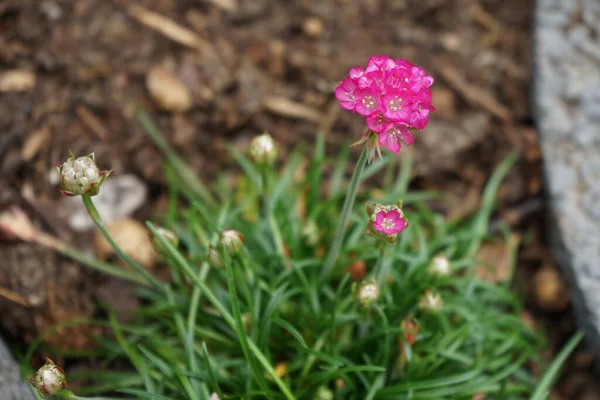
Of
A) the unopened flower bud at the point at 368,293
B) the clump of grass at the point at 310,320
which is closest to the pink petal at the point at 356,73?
the clump of grass at the point at 310,320

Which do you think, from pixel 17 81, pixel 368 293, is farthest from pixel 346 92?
pixel 17 81

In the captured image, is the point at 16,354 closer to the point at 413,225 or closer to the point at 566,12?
the point at 413,225

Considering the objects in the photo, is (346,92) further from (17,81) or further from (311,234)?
(17,81)

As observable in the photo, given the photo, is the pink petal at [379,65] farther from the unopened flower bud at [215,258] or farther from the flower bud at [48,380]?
the flower bud at [48,380]

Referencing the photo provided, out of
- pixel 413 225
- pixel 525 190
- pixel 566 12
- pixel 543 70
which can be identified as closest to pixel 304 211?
pixel 413 225

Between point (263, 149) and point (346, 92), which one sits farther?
point (263, 149)

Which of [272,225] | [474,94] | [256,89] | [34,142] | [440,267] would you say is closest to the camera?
[440,267]
